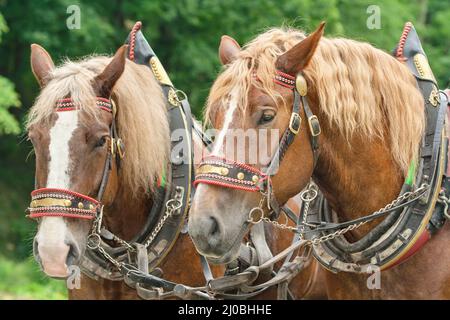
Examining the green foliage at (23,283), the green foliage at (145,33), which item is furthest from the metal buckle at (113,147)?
the green foliage at (145,33)

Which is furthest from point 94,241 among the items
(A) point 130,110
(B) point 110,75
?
(B) point 110,75

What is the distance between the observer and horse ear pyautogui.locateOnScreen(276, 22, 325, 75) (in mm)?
2840

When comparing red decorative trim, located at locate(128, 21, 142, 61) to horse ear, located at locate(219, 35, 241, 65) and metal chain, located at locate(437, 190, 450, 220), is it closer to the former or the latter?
horse ear, located at locate(219, 35, 241, 65)

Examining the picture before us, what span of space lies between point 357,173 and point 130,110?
1104mm

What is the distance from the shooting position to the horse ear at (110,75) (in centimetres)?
328

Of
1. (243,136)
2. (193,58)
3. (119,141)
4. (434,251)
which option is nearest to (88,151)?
(119,141)

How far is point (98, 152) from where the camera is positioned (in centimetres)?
317

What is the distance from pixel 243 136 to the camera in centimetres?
282

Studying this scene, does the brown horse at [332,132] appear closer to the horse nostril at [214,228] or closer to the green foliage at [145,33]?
the horse nostril at [214,228]

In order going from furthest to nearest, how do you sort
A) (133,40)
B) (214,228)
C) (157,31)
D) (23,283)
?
1. (157,31)
2. (23,283)
3. (133,40)
4. (214,228)

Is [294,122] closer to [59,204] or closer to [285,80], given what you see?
[285,80]

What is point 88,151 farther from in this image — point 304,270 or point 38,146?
point 304,270

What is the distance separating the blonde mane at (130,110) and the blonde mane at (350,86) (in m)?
0.52
